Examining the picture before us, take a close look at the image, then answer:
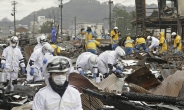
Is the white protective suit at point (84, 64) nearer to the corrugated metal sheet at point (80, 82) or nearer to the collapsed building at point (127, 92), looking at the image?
the collapsed building at point (127, 92)

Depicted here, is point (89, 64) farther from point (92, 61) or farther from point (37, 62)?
point (37, 62)

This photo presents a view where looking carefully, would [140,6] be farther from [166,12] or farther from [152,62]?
[152,62]

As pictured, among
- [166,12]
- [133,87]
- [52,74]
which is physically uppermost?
[166,12]

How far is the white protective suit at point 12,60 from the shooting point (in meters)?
12.7

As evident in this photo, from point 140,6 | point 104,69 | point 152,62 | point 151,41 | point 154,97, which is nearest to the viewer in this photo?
point 154,97

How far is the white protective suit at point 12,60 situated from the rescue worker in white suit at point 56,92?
8.36 m

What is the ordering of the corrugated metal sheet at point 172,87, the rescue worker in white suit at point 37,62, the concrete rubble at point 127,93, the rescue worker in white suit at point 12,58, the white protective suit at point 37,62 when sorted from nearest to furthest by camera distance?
the concrete rubble at point 127,93 → the corrugated metal sheet at point 172,87 → the rescue worker in white suit at point 37,62 → the white protective suit at point 37,62 → the rescue worker in white suit at point 12,58

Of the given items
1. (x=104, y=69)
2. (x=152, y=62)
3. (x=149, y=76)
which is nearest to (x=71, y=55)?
(x=152, y=62)

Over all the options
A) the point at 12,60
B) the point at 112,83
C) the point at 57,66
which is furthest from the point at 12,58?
the point at 57,66

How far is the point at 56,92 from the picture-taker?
4457 millimetres

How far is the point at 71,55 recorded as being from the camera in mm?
24906

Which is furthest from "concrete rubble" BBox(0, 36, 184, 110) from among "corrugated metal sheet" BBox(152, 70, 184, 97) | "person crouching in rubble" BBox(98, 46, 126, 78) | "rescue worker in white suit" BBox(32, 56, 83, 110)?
"rescue worker in white suit" BBox(32, 56, 83, 110)

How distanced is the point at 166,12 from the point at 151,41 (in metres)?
11.9

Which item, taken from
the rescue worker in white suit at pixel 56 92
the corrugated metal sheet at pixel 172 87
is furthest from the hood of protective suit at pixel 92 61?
the rescue worker in white suit at pixel 56 92
